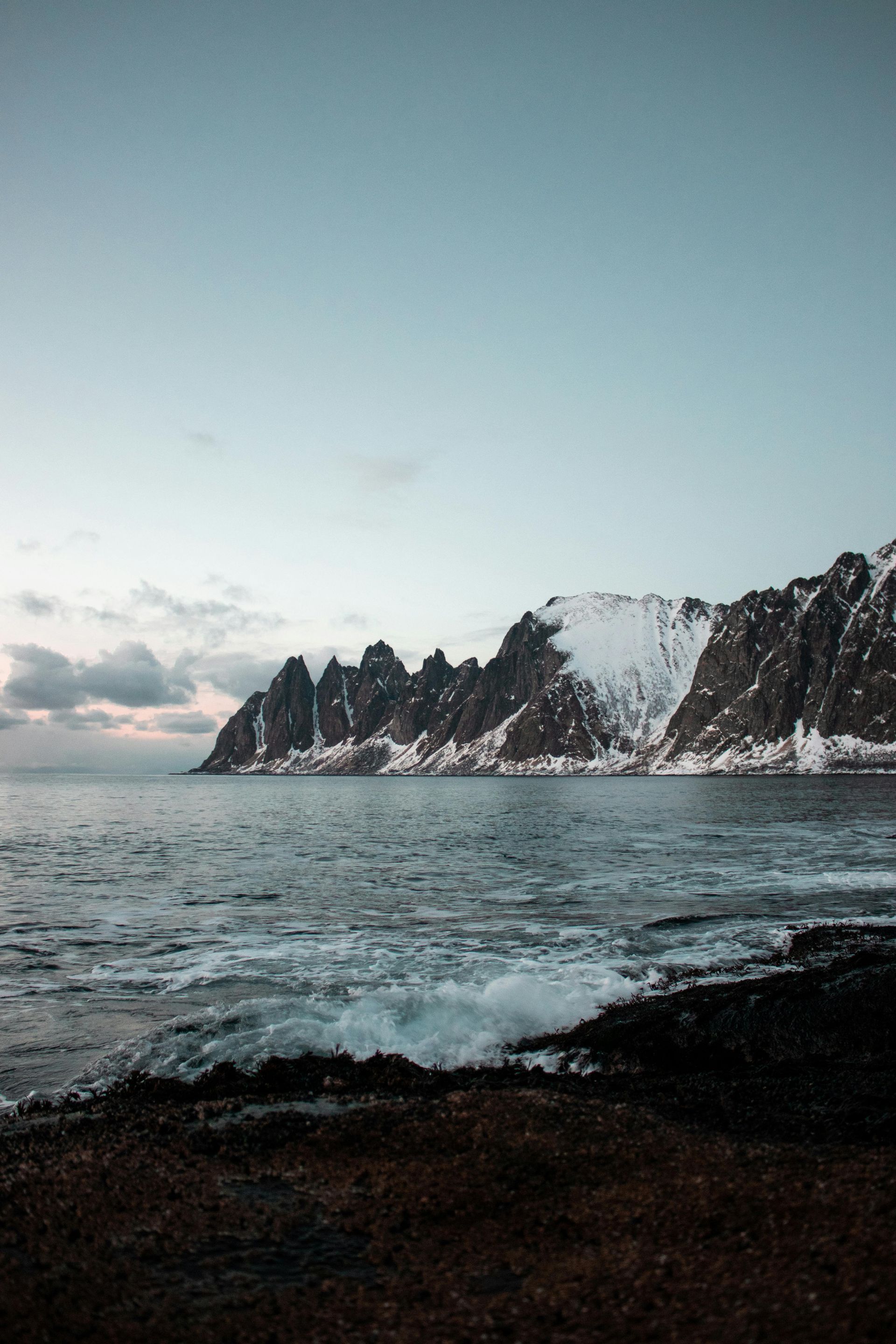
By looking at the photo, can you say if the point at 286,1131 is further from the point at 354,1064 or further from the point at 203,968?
the point at 203,968

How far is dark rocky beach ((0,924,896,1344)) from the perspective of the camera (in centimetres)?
491

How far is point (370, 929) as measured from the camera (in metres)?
25.2

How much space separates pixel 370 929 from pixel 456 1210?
1932 cm

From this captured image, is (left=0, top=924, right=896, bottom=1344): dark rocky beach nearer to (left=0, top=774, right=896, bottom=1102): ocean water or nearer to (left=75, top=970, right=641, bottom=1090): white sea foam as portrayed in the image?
(left=75, top=970, right=641, bottom=1090): white sea foam

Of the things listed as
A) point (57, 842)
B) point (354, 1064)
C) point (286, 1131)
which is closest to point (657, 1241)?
point (286, 1131)

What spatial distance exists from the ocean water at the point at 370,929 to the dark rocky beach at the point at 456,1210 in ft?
11.8

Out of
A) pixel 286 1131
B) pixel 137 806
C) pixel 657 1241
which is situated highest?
pixel 657 1241

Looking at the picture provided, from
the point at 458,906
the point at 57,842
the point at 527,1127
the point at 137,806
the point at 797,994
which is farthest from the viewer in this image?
the point at 137,806

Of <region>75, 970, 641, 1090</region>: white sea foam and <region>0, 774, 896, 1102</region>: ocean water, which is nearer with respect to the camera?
<region>75, 970, 641, 1090</region>: white sea foam

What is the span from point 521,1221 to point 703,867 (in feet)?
118

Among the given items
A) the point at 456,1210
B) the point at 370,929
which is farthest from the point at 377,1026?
the point at 370,929

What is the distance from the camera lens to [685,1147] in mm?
7660

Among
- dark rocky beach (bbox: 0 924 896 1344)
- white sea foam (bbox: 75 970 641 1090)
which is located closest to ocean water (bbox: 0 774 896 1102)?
white sea foam (bbox: 75 970 641 1090)

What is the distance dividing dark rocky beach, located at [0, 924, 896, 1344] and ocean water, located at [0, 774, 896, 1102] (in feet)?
11.8
